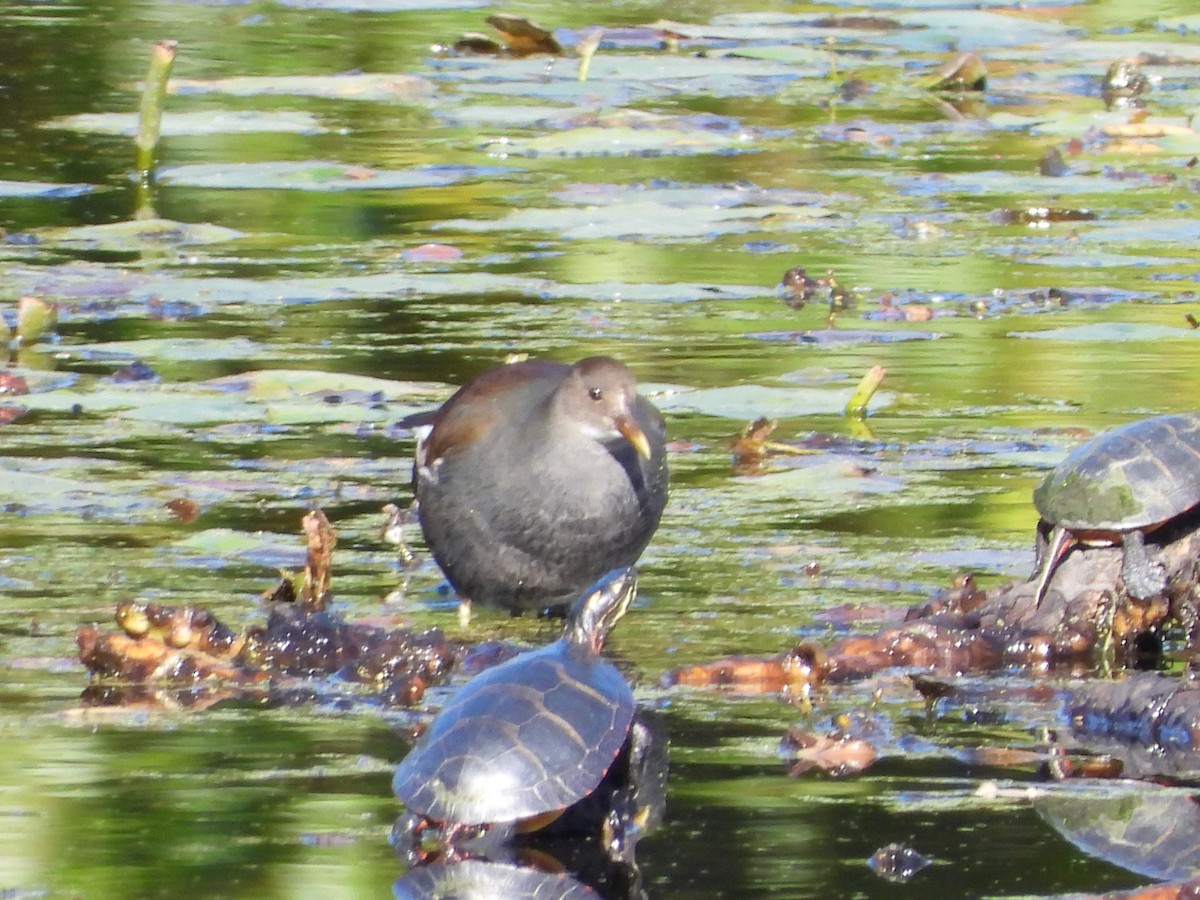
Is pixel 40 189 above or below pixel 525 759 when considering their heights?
below

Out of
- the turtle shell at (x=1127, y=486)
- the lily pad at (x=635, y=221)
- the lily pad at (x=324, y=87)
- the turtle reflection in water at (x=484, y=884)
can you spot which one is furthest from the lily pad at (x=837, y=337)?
the lily pad at (x=324, y=87)

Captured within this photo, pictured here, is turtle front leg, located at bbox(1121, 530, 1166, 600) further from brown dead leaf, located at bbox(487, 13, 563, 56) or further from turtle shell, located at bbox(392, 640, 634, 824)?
brown dead leaf, located at bbox(487, 13, 563, 56)

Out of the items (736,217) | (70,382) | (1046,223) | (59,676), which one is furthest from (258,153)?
(59,676)

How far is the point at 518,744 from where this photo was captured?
3.73 metres

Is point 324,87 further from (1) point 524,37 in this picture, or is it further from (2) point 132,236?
(2) point 132,236

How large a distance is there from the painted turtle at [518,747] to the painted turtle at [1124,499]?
1.26m

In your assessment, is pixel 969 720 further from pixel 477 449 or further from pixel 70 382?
pixel 70 382

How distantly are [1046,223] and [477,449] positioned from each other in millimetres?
4958

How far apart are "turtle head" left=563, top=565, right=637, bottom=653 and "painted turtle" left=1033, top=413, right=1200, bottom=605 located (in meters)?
0.89

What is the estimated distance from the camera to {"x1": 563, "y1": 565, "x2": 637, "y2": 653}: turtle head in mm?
4320

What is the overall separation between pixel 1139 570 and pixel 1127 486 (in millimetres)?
168

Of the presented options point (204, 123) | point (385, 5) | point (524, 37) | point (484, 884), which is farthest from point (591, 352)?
point (385, 5)

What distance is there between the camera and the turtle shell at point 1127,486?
496cm

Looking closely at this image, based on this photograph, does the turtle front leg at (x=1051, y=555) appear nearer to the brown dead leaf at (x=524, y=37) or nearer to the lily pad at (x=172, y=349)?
the lily pad at (x=172, y=349)
